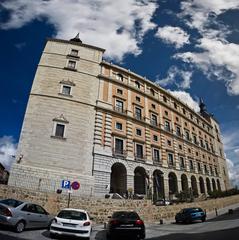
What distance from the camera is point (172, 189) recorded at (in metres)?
33.4

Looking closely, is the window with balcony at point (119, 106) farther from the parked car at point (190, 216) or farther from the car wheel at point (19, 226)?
the car wheel at point (19, 226)

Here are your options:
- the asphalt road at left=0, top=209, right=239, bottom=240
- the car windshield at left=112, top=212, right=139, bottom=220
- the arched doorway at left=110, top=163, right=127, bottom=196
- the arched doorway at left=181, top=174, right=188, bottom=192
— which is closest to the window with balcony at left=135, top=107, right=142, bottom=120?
the arched doorway at left=110, top=163, right=127, bottom=196

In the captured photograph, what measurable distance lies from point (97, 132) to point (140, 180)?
9.87m

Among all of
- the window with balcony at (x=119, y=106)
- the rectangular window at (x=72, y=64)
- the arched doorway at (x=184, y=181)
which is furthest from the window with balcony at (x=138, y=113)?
the arched doorway at (x=184, y=181)

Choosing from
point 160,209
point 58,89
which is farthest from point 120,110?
point 160,209

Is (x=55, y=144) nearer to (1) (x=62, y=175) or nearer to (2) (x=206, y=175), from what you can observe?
(1) (x=62, y=175)

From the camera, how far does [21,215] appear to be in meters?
9.73

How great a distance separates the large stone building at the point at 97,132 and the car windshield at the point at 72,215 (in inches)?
476

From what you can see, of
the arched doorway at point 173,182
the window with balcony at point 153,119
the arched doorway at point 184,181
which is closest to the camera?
the arched doorway at point 173,182

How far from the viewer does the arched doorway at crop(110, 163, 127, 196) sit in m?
26.1

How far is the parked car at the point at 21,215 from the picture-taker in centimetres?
924

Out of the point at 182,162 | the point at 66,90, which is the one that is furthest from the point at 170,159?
the point at 66,90

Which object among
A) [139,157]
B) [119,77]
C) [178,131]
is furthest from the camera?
[178,131]

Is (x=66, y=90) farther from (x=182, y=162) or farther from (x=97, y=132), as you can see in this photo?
(x=182, y=162)
